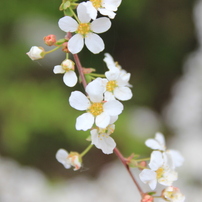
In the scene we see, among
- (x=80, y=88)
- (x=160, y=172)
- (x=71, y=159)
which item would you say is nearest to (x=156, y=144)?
(x=160, y=172)

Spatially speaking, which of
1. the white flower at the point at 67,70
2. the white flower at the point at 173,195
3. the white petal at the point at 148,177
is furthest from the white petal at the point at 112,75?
the white flower at the point at 173,195

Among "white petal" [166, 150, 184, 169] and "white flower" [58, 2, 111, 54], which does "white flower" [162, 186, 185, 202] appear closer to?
"white petal" [166, 150, 184, 169]

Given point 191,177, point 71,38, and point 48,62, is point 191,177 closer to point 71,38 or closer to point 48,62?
point 48,62

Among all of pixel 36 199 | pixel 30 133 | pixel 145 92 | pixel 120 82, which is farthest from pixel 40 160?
pixel 120 82

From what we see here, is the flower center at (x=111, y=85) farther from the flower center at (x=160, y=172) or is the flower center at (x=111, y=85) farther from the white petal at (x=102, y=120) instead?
the flower center at (x=160, y=172)

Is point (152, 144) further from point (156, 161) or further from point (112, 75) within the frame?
point (112, 75)

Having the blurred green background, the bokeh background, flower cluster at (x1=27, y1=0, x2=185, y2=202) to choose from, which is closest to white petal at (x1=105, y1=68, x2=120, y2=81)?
flower cluster at (x1=27, y1=0, x2=185, y2=202)
